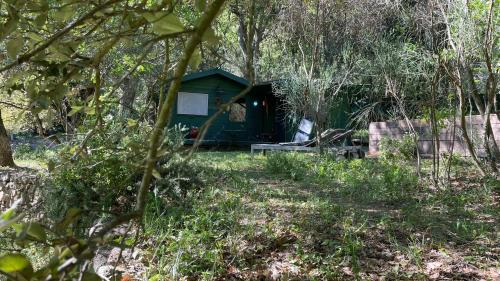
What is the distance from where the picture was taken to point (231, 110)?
57.5 feet

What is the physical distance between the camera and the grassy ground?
330 cm

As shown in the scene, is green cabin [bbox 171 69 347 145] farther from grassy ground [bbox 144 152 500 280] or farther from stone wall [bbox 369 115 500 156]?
grassy ground [bbox 144 152 500 280]

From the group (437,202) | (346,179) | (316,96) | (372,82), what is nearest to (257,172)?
(346,179)

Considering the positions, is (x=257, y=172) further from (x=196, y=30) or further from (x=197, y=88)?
(x=197, y=88)

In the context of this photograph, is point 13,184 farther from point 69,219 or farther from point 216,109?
point 216,109

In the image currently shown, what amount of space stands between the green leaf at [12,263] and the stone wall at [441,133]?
683cm

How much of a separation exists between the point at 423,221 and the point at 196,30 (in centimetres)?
406

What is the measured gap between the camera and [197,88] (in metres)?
17.2

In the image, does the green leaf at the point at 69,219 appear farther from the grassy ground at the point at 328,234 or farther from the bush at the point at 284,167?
the bush at the point at 284,167

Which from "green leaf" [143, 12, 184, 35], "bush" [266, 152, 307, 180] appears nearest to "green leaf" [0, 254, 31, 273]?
"green leaf" [143, 12, 184, 35]

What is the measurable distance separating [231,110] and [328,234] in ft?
45.4

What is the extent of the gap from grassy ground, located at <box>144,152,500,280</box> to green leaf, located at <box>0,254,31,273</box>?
2.72m

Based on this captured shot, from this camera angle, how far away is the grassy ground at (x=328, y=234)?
3301mm

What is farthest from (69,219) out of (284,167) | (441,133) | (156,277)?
(441,133)
